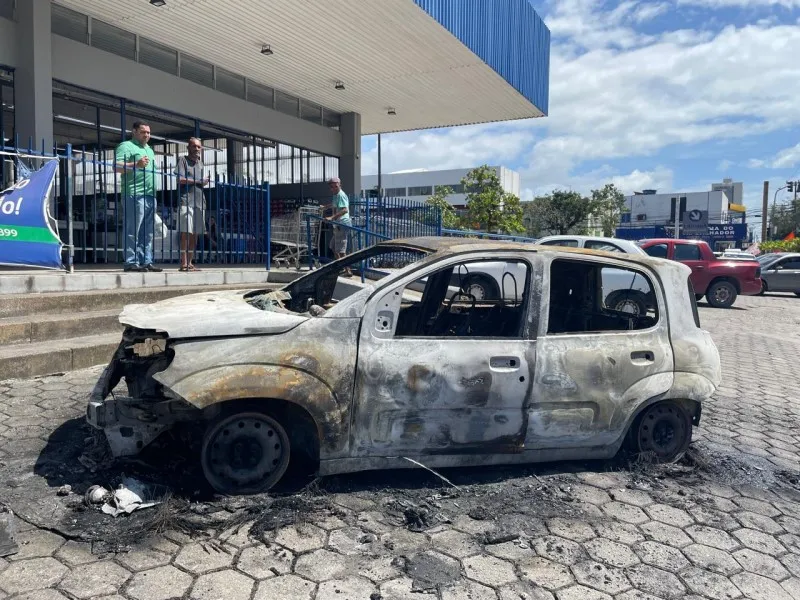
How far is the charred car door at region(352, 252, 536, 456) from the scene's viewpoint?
3562mm

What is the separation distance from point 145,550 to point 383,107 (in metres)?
15.0

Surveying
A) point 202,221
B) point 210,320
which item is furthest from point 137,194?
point 210,320

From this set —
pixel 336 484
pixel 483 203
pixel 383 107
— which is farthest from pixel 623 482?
pixel 483 203

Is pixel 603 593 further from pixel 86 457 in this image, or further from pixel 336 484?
pixel 86 457

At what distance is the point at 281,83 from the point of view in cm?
1452

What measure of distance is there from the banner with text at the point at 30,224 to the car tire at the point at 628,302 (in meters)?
5.59

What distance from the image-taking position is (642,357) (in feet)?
13.4

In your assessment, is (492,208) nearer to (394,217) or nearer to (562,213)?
(394,217)

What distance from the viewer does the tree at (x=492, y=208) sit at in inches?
817

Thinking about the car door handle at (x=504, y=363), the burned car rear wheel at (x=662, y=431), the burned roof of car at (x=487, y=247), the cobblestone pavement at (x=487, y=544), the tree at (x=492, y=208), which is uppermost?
the tree at (x=492, y=208)

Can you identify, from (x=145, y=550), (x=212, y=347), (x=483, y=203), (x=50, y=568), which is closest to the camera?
(x=50, y=568)

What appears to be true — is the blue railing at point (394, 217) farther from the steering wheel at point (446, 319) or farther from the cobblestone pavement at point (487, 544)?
the cobblestone pavement at point (487, 544)

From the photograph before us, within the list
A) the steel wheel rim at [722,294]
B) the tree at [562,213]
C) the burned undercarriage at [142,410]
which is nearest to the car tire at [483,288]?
the burned undercarriage at [142,410]

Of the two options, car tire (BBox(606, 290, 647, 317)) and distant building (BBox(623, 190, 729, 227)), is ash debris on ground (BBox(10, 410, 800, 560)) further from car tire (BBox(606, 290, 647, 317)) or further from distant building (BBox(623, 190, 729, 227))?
distant building (BBox(623, 190, 729, 227))
